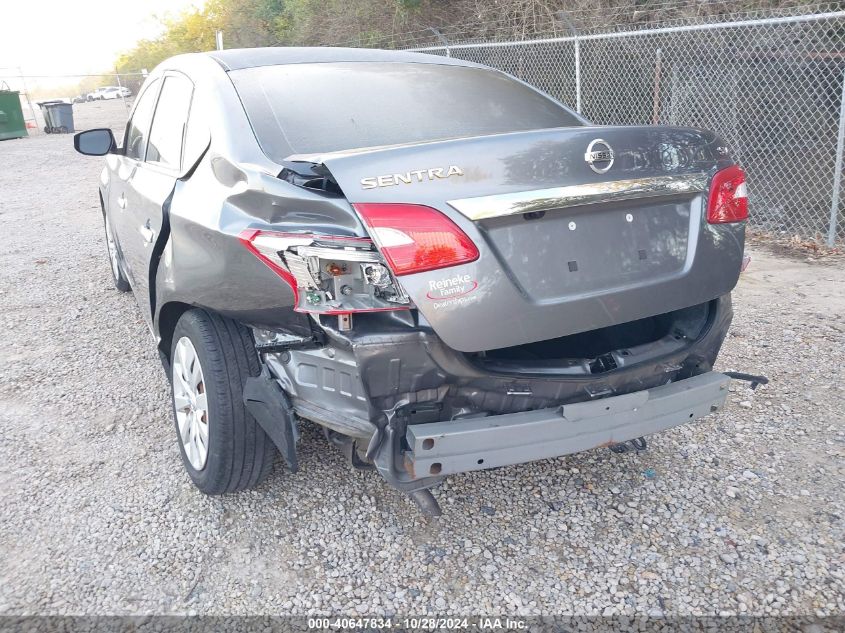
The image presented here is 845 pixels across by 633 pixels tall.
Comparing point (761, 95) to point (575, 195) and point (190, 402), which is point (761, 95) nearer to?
point (575, 195)

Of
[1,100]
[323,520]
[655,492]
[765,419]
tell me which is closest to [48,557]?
[323,520]

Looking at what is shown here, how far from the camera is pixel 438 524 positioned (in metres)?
2.96

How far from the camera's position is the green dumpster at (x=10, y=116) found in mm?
20359

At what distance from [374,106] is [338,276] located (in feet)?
3.98

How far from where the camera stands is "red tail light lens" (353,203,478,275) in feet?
7.29

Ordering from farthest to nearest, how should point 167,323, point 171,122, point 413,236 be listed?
1. point 171,122
2. point 167,323
3. point 413,236

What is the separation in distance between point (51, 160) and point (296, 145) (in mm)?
15307

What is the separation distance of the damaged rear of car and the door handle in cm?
36

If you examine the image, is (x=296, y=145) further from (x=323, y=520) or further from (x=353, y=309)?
(x=323, y=520)

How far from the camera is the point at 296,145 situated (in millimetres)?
2840

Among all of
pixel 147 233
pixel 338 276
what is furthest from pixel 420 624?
pixel 147 233

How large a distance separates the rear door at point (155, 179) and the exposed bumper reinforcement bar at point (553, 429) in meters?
1.70

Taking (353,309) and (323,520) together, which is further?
(323,520)

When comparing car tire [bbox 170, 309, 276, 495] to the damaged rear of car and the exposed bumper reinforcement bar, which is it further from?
the exposed bumper reinforcement bar
